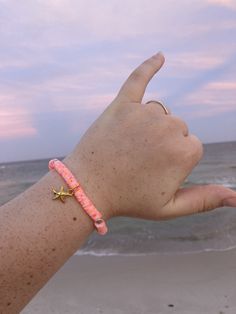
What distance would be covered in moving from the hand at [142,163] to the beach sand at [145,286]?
14.0 feet

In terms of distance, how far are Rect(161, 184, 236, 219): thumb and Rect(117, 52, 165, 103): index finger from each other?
0.78 ft

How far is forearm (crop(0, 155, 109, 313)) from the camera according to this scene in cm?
77

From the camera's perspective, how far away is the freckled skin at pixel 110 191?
0.78 meters

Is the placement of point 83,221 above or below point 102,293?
above

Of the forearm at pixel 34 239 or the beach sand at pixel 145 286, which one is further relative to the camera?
the beach sand at pixel 145 286

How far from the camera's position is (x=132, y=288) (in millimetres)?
5746

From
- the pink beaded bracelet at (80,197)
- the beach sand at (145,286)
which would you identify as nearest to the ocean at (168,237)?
the beach sand at (145,286)

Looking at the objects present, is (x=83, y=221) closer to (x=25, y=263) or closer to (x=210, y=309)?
(x=25, y=263)

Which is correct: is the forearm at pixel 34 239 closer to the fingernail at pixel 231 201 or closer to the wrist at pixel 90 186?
the wrist at pixel 90 186

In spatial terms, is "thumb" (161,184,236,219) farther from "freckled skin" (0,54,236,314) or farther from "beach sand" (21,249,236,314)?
"beach sand" (21,249,236,314)

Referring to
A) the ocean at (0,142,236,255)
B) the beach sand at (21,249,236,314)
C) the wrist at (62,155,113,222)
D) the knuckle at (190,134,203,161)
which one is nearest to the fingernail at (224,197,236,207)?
the knuckle at (190,134,203,161)

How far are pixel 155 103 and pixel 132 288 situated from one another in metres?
5.18

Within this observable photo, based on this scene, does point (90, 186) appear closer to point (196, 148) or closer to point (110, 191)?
point (110, 191)

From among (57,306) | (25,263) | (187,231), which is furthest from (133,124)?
(187,231)
